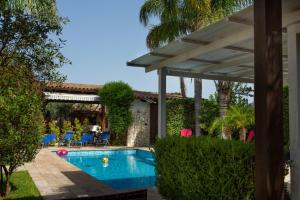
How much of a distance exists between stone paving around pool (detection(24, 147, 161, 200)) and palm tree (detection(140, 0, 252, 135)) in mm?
10292

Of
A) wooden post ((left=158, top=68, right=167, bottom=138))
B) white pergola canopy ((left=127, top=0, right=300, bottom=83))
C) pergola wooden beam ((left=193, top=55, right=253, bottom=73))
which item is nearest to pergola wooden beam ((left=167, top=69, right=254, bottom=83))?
white pergola canopy ((left=127, top=0, right=300, bottom=83))

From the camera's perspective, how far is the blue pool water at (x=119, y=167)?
1370cm

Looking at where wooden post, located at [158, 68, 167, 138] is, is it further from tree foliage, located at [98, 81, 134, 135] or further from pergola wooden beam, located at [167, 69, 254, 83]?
tree foliage, located at [98, 81, 134, 135]

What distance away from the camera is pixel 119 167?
17.9 meters

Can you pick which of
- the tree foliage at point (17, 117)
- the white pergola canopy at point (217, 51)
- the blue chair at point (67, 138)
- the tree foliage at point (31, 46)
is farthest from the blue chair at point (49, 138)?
the tree foliage at point (31, 46)

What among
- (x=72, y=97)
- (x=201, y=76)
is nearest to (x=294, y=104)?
(x=201, y=76)

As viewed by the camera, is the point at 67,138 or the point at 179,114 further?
the point at 179,114

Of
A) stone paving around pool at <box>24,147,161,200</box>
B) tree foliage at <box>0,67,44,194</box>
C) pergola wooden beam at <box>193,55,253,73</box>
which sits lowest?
stone paving around pool at <box>24,147,161,200</box>

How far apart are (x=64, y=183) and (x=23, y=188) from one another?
130cm

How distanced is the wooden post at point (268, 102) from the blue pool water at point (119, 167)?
582 centimetres

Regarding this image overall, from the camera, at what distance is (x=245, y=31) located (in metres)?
7.77

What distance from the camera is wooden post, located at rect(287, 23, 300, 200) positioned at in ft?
19.6

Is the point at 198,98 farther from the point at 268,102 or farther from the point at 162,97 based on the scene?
the point at 268,102

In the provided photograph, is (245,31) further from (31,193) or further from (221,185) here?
(31,193)
